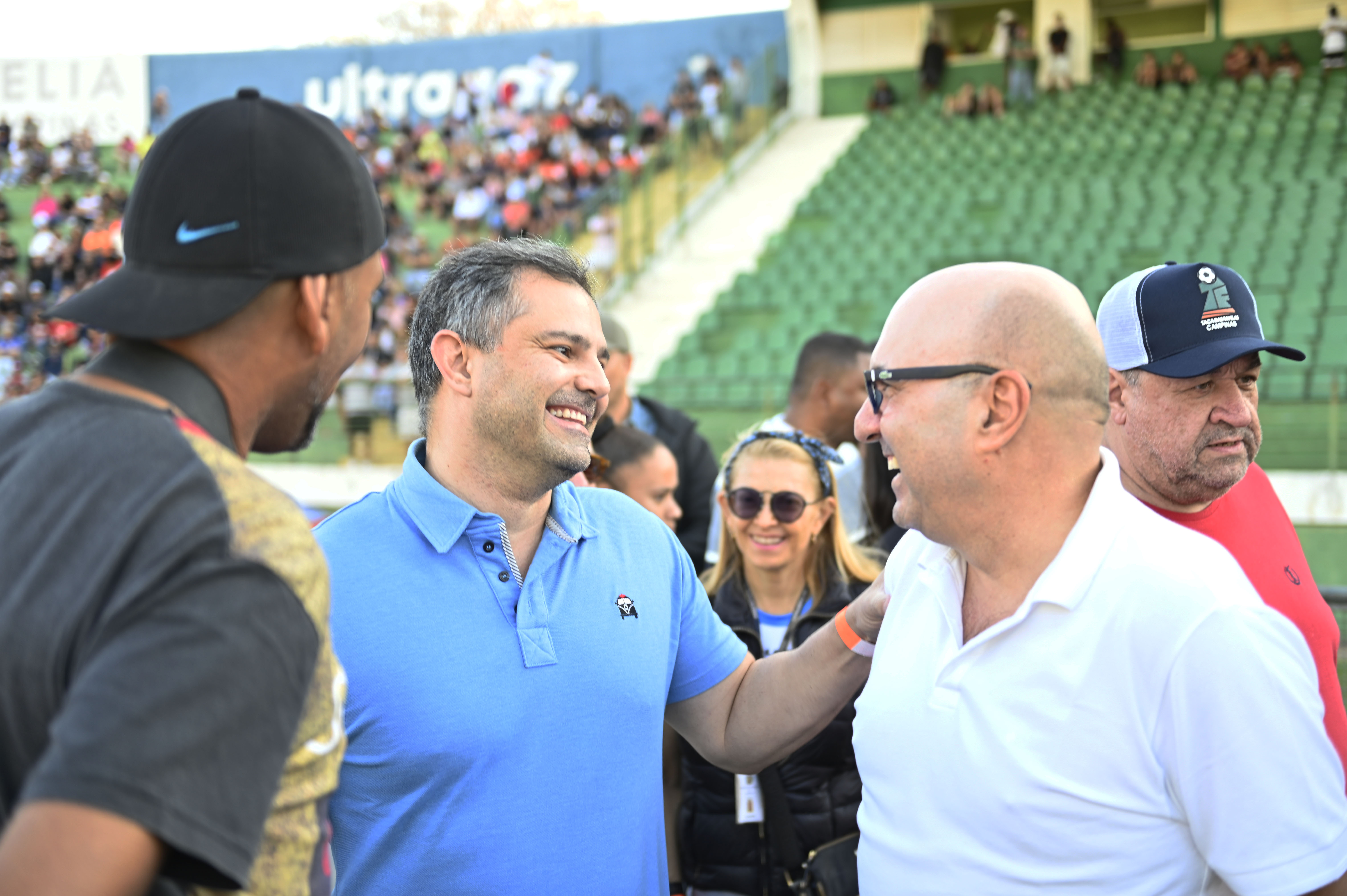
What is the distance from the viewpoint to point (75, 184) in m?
25.2

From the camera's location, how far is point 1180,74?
1914 cm

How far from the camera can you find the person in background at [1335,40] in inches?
701

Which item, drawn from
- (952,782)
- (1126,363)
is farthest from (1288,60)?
(952,782)

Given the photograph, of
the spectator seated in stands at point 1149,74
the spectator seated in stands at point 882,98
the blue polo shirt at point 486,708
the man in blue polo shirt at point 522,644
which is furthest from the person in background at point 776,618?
the spectator seated in stands at point 882,98

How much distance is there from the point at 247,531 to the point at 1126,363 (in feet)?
6.36

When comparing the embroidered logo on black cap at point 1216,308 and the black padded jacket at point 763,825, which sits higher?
the embroidered logo on black cap at point 1216,308

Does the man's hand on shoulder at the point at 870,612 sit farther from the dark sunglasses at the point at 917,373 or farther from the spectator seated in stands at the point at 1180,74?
the spectator seated in stands at the point at 1180,74

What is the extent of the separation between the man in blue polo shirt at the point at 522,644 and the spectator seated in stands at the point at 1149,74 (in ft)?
65.7

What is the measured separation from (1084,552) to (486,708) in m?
1.04

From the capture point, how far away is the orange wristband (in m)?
2.11

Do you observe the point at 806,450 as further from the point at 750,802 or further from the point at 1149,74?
the point at 1149,74

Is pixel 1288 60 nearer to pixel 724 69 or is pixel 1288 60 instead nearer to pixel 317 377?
pixel 724 69

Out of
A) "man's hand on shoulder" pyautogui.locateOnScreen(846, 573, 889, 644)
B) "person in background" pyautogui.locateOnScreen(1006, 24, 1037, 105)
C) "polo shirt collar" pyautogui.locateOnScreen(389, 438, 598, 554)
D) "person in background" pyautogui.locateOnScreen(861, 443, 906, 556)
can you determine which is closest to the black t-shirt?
"polo shirt collar" pyautogui.locateOnScreen(389, 438, 598, 554)

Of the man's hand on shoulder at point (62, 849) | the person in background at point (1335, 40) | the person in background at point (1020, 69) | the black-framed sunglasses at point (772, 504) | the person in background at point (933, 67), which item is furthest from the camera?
the person in background at point (933, 67)
